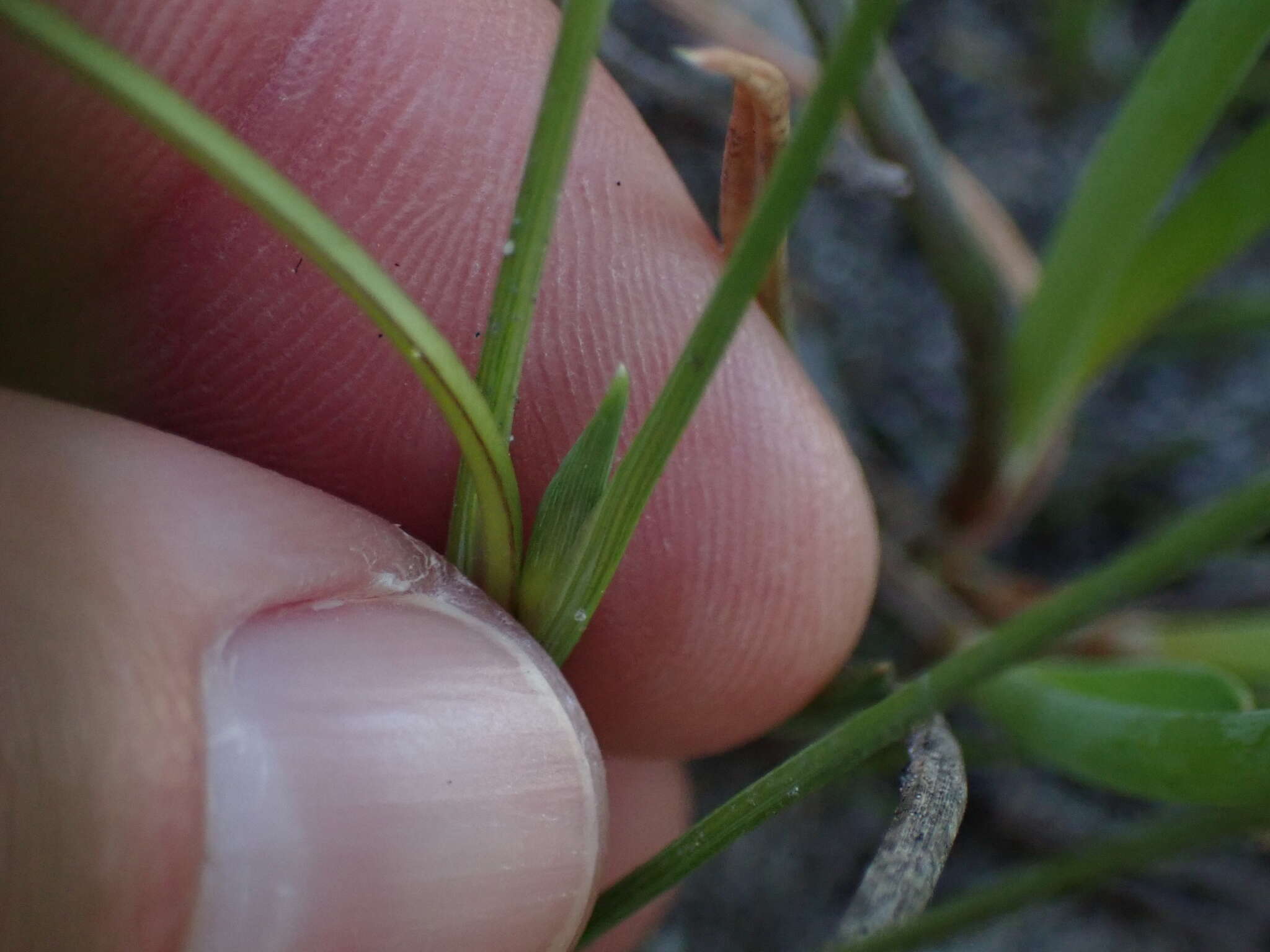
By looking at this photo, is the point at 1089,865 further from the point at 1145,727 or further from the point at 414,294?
the point at 414,294

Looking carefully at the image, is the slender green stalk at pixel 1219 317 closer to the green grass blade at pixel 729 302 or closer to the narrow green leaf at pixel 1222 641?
the narrow green leaf at pixel 1222 641

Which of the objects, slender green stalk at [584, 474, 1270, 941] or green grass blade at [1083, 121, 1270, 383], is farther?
green grass blade at [1083, 121, 1270, 383]

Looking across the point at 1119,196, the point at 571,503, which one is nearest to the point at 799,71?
the point at 1119,196

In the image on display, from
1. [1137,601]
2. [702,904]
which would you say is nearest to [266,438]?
[702,904]

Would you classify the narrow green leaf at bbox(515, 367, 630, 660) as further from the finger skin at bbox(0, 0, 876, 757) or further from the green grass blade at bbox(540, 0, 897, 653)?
the finger skin at bbox(0, 0, 876, 757)

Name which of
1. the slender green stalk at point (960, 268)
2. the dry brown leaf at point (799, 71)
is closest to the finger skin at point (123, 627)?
the slender green stalk at point (960, 268)

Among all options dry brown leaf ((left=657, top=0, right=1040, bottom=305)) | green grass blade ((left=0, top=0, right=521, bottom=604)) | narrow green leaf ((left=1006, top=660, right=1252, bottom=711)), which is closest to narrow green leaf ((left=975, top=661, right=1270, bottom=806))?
narrow green leaf ((left=1006, top=660, right=1252, bottom=711))

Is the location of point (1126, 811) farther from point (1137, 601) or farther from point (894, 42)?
point (894, 42)
